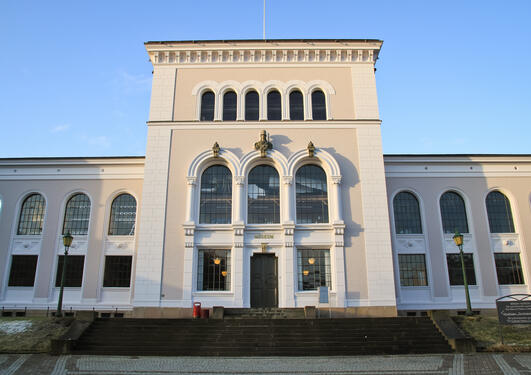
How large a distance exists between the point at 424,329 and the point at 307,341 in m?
5.27

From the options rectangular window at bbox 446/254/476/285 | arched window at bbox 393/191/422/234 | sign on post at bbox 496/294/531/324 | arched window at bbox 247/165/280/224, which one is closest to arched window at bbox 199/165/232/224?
arched window at bbox 247/165/280/224

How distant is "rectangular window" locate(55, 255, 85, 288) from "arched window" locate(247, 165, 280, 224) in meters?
11.2

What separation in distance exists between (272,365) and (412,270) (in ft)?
45.8

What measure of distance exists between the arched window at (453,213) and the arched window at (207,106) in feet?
52.0

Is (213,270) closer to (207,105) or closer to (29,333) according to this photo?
(29,333)

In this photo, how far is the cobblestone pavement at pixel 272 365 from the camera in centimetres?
1315

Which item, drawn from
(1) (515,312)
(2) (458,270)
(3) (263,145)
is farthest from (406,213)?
(3) (263,145)

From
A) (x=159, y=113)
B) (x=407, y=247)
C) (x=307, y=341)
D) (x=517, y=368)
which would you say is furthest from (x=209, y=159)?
(x=517, y=368)

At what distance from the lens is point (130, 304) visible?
24.0 metres

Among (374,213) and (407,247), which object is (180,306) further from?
(407,247)

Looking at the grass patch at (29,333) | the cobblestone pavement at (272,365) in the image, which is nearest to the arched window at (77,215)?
the grass patch at (29,333)

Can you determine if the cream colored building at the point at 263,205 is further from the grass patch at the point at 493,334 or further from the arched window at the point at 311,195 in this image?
the grass patch at the point at 493,334

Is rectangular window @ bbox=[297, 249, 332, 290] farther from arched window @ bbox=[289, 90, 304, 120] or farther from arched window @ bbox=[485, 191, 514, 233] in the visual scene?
arched window @ bbox=[485, 191, 514, 233]

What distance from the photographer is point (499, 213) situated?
85.5 ft
